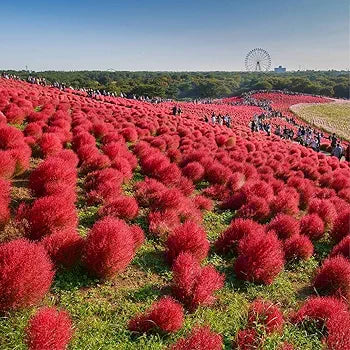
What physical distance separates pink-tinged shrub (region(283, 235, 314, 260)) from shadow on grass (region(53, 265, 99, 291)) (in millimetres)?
3788

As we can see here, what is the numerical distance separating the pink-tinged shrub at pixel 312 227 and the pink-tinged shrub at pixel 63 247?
16.7ft

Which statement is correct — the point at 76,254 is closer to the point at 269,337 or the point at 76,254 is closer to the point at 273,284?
the point at 269,337

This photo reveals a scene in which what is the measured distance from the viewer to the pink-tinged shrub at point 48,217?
5.72 meters

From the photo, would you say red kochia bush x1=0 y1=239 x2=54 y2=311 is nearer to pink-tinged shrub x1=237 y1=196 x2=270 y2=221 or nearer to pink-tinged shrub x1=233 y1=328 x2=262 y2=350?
pink-tinged shrub x1=233 y1=328 x2=262 y2=350

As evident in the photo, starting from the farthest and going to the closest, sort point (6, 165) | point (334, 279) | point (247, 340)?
point (6, 165) < point (334, 279) < point (247, 340)

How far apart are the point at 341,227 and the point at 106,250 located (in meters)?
5.74

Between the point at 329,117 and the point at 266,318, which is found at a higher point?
the point at 266,318

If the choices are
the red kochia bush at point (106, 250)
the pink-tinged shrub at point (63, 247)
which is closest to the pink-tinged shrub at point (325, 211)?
the red kochia bush at point (106, 250)

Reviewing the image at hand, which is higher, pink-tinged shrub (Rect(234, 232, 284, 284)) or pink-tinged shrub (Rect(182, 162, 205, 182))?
pink-tinged shrub (Rect(182, 162, 205, 182))

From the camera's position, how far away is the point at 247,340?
14.9 ft

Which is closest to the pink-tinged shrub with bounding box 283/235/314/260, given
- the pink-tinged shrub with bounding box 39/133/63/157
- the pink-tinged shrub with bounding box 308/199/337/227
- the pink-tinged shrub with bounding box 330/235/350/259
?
the pink-tinged shrub with bounding box 330/235/350/259

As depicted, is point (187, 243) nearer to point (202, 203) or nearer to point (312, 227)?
point (202, 203)

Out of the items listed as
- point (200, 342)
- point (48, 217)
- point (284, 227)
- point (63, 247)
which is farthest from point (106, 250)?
point (284, 227)

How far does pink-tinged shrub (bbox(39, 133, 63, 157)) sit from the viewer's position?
32.2 feet
